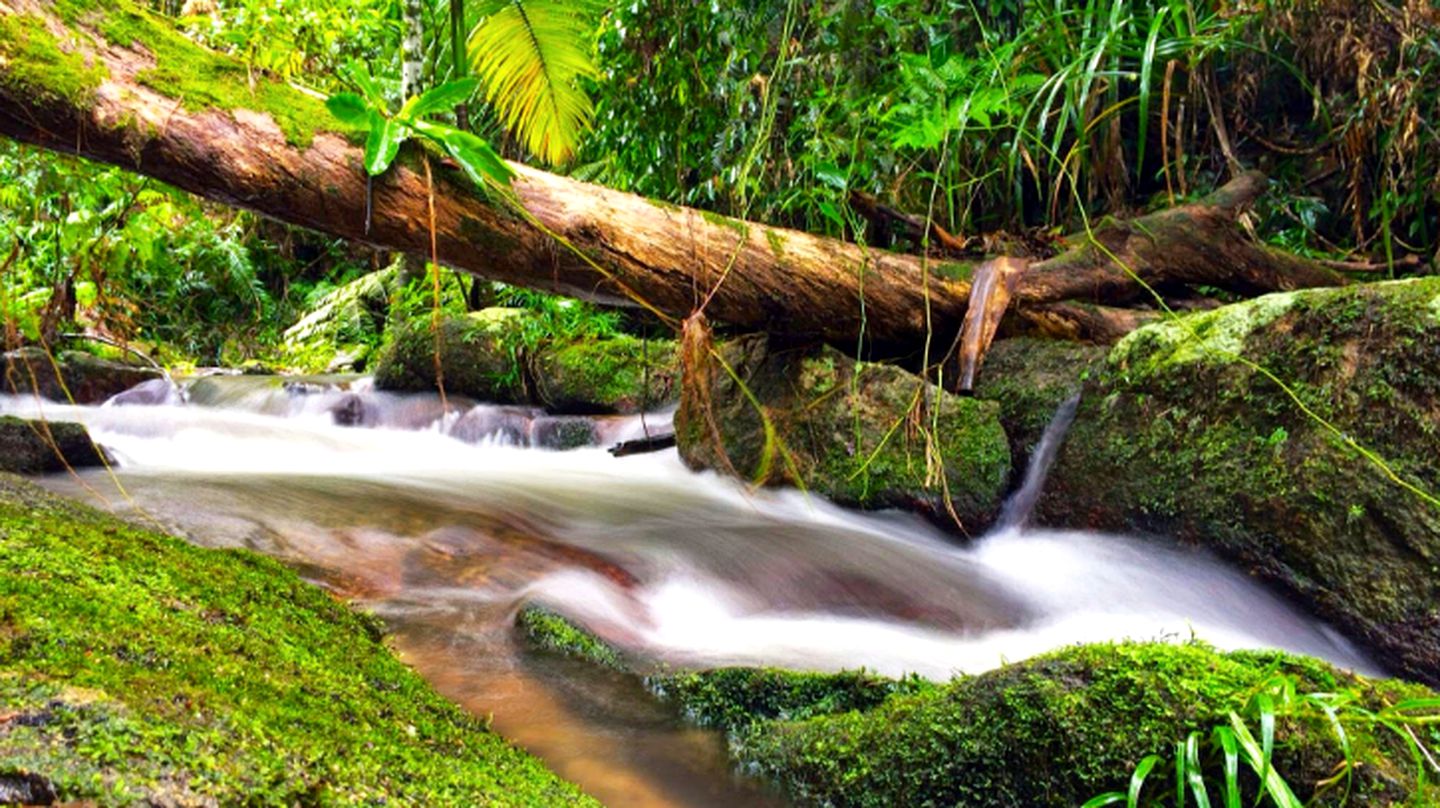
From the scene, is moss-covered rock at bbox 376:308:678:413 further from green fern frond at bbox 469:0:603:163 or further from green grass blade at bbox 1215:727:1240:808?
green grass blade at bbox 1215:727:1240:808

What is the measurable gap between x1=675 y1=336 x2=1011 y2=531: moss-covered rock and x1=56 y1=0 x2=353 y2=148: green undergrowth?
68.3 inches

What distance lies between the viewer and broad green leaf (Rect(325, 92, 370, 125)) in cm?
302

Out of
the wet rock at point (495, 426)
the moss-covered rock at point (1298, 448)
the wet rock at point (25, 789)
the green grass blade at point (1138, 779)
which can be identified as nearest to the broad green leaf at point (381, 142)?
the wet rock at point (25, 789)

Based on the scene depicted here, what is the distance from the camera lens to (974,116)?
15.5 ft

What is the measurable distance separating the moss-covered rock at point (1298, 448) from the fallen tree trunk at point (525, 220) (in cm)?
58

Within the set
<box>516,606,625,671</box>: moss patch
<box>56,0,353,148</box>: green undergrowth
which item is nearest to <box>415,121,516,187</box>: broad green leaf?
<box>56,0,353,148</box>: green undergrowth

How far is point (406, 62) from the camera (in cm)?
761

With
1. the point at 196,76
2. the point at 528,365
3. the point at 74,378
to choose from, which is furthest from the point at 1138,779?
the point at 74,378

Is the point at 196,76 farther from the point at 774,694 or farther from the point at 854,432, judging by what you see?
the point at 854,432

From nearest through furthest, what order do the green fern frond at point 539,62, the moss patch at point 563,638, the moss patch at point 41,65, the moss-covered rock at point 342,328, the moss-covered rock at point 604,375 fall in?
the moss patch at point 563,638 < the moss patch at point 41,65 < the green fern frond at point 539,62 < the moss-covered rock at point 604,375 < the moss-covered rock at point 342,328

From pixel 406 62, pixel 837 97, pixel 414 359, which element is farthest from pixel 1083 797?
pixel 406 62

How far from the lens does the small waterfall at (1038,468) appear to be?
4062 mm

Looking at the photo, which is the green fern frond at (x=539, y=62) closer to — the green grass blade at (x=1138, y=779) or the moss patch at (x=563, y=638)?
the moss patch at (x=563, y=638)

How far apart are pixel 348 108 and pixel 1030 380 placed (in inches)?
124
